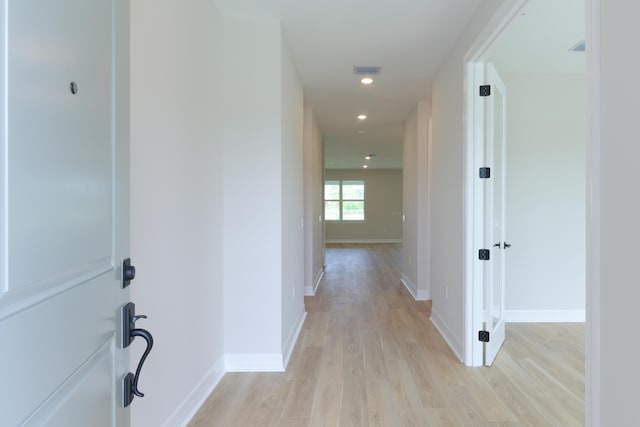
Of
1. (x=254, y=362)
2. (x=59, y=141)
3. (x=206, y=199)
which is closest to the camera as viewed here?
(x=59, y=141)

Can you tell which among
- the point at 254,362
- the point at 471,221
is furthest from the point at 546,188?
the point at 254,362

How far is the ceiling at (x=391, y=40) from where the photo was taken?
266 cm

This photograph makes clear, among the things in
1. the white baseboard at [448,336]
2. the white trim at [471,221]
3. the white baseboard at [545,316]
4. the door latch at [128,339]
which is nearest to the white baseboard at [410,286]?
the white baseboard at [448,336]

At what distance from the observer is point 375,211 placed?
1379 cm

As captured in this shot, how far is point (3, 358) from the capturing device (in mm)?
537

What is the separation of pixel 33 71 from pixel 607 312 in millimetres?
1713

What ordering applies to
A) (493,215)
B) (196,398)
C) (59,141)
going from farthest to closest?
(493,215), (196,398), (59,141)

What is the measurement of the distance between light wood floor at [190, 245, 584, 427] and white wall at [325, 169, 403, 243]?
9.69 meters

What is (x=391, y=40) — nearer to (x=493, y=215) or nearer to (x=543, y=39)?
(x=543, y=39)

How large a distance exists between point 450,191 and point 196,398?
261cm

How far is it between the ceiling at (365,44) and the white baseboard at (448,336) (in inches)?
102

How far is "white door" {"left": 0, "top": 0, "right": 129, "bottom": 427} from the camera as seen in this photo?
1.84ft

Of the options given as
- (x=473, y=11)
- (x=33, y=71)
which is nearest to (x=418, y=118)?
(x=473, y=11)

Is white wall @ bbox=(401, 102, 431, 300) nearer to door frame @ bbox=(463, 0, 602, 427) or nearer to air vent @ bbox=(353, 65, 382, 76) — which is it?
air vent @ bbox=(353, 65, 382, 76)
